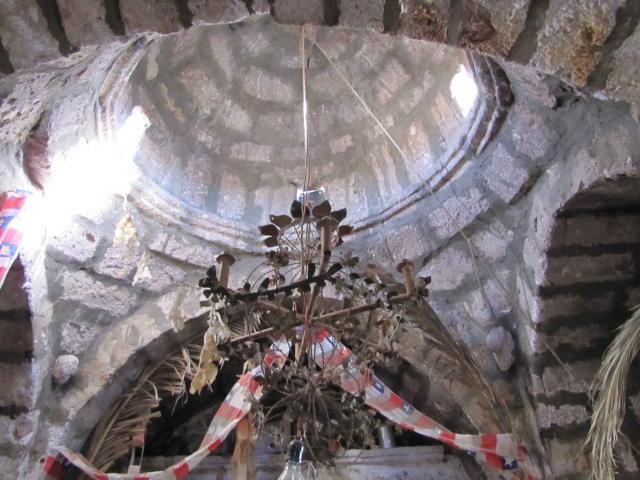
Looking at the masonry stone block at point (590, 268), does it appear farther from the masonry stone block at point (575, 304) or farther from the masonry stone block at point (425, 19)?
the masonry stone block at point (425, 19)

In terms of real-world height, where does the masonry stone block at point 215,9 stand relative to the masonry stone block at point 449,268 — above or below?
above

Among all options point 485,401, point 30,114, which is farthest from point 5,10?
point 485,401

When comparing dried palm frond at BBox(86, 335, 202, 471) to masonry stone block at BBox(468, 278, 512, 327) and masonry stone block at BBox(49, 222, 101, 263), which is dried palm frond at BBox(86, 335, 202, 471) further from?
masonry stone block at BBox(468, 278, 512, 327)

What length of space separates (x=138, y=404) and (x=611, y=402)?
2.36 meters

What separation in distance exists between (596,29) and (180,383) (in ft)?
8.60

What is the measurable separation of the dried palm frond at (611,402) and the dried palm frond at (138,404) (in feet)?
6.67

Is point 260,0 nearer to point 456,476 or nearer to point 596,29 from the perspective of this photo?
point 596,29

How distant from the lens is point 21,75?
1766mm

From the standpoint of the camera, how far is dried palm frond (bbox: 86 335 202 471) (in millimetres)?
3023

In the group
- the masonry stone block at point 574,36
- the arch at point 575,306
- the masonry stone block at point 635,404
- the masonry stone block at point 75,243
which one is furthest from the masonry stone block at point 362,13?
the masonry stone block at point 75,243

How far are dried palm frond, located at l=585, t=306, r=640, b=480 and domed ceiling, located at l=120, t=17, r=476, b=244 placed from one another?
158cm

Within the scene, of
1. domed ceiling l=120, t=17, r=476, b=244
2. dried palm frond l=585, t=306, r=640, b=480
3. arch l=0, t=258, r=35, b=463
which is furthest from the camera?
domed ceiling l=120, t=17, r=476, b=244

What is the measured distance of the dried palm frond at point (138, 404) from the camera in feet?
9.92

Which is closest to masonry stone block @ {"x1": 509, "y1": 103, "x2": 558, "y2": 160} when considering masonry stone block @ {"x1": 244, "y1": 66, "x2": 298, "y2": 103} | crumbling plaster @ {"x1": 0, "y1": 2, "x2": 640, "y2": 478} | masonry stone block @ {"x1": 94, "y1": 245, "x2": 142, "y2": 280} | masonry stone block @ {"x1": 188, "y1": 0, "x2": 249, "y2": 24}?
crumbling plaster @ {"x1": 0, "y1": 2, "x2": 640, "y2": 478}
